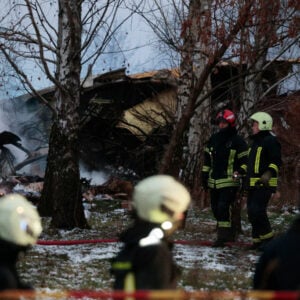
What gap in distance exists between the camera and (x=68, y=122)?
10.1m

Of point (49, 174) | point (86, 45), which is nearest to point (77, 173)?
point (49, 174)

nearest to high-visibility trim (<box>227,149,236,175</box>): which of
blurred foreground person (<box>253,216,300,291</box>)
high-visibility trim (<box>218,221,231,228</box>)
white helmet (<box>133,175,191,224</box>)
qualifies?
high-visibility trim (<box>218,221,231,228</box>)

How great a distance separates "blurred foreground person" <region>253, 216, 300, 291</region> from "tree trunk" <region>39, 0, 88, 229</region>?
22.0 feet

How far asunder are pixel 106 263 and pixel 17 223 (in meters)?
4.14

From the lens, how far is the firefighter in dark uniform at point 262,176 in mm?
7988

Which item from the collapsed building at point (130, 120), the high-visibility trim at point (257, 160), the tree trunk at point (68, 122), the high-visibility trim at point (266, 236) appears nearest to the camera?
the high-visibility trim at point (266, 236)

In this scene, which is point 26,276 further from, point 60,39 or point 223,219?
point 60,39

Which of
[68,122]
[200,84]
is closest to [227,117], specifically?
[200,84]

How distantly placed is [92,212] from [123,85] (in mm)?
7836

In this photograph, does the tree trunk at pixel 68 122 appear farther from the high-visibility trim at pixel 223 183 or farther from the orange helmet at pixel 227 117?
the orange helmet at pixel 227 117

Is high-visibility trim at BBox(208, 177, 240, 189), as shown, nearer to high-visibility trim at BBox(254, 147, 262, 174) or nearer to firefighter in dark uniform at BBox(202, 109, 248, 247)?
firefighter in dark uniform at BBox(202, 109, 248, 247)

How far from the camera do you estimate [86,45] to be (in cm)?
1008

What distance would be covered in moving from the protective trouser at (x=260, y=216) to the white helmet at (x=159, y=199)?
4768 millimetres

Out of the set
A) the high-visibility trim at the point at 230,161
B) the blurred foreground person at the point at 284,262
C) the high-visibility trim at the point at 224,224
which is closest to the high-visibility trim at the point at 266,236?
the high-visibility trim at the point at 224,224
